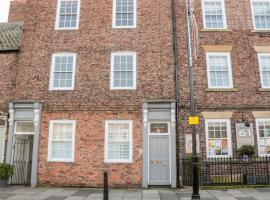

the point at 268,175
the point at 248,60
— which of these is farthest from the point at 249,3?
the point at 268,175

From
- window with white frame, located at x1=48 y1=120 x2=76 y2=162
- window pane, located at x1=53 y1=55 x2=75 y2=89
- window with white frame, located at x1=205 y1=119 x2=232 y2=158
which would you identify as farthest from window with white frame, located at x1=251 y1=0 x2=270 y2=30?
window with white frame, located at x1=48 y1=120 x2=76 y2=162

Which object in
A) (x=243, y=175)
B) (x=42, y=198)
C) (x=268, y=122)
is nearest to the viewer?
(x=42, y=198)

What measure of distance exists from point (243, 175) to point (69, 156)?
8361 millimetres

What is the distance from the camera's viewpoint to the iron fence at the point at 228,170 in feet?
44.0

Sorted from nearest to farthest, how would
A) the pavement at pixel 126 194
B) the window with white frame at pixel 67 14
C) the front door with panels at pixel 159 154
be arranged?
the pavement at pixel 126 194, the front door with panels at pixel 159 154, the window with white frame at pixel 67 14

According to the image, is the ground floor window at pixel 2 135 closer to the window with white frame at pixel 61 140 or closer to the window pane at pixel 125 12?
the window with white frame at pixel 61 140

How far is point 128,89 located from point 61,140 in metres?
4.22

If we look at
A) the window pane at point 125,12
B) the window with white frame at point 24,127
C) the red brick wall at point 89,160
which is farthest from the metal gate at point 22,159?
the window pane at point 125,12

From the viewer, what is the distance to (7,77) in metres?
15.5

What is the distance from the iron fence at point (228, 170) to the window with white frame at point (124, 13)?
25.7 ft

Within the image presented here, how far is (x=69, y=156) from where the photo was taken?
46.7 feet

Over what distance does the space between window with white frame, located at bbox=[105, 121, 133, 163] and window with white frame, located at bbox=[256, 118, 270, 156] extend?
6.34m

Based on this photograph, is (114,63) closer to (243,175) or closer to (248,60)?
(248,60)

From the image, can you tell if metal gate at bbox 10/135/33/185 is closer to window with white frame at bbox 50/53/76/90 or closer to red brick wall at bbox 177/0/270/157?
window with white frame at bbox 50/53/76/90
